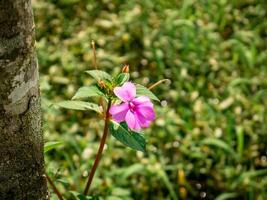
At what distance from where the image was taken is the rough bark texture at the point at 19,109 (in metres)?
0.89

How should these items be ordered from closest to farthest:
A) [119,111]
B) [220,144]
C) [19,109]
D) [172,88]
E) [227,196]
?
[19,109], [119,111], [227,196], [220,144], [172,88]

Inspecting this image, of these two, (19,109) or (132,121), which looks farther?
(132,121)

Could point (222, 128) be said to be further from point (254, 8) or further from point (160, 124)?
point (254, 8)

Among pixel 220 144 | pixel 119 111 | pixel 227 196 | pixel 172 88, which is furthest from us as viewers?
pixel 172 88

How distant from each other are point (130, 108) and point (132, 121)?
0.10ft

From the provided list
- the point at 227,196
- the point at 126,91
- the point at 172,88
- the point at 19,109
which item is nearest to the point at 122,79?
the point at 126,91

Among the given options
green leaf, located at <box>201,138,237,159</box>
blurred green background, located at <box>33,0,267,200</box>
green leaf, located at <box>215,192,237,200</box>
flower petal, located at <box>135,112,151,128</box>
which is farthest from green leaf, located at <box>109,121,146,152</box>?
green leaf, located at <box>201,138,237,159</box>

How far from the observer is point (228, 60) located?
3375 mm

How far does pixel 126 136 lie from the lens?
122 centimetres

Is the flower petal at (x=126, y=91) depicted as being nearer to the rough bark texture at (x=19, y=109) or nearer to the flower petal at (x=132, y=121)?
the flower petal at (x=132, y=121)

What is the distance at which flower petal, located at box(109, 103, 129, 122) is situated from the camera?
1143 millimetres

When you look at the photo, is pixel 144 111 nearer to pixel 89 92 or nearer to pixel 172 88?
pixel 89 92

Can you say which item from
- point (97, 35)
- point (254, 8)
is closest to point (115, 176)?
point (97, 35)

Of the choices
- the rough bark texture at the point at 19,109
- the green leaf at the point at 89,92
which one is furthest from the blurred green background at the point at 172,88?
the rough bark texture at the point at 19,109
